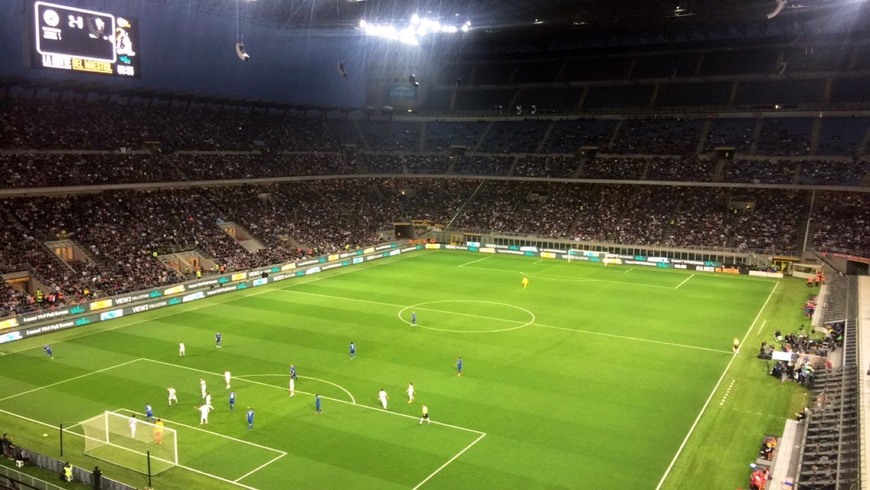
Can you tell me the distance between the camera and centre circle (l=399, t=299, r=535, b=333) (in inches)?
1577

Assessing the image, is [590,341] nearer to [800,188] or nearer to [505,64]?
[800,188]

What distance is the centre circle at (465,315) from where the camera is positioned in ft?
131

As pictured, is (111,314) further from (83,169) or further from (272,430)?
(272,430)

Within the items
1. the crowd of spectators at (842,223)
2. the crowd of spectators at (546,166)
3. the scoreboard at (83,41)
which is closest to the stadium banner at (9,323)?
the scoreboard at (83,41)

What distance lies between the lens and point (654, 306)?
46625mm

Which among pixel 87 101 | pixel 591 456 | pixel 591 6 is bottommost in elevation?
pixel 591 456

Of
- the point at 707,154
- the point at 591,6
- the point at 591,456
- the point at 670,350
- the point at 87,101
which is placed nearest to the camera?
the point at 591,456

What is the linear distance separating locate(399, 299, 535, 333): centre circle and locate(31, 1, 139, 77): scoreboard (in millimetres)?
22859

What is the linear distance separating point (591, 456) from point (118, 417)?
54.9ft

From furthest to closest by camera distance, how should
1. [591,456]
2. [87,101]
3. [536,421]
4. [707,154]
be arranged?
[707,154]
[87,101]
[536,421]
[591,456]

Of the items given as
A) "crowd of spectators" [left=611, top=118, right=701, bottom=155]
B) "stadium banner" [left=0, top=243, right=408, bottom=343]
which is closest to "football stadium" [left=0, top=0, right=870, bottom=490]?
"stadium banner" [left=0, top=243, right=408, bottom=343]

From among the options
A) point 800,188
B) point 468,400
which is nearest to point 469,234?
point 800,188

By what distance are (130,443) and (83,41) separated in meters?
24.5

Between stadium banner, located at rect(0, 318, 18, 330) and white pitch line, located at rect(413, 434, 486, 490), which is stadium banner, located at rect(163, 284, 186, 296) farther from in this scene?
white pitch line, located at rect(413, 434, 486, 490)
